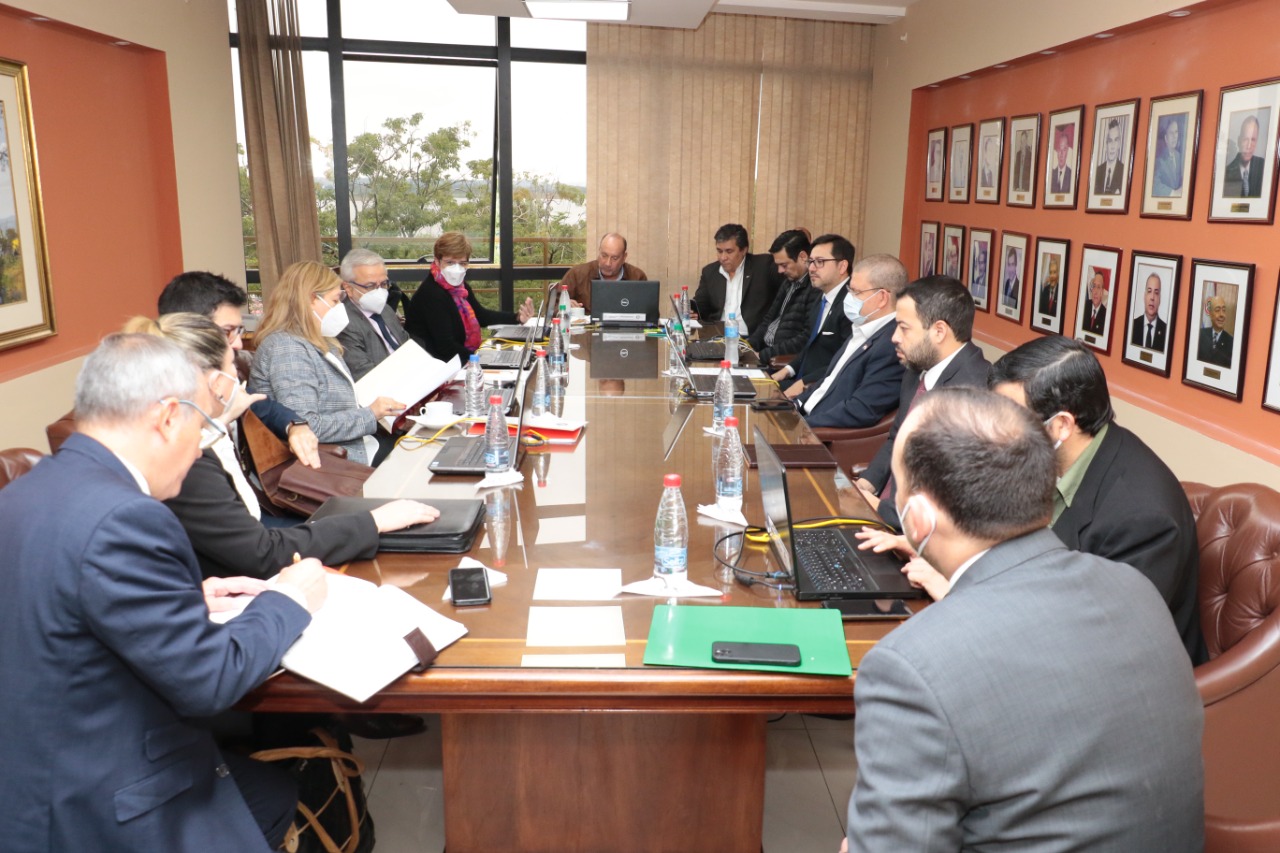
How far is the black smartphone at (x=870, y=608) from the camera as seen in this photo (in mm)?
1949

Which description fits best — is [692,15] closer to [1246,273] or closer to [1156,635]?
[1246,273]

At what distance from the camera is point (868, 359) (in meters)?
4.27

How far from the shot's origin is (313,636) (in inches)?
69.5

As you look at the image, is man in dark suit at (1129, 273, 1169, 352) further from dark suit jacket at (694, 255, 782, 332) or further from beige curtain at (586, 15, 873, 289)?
beige curtain at (586, 15, 873, 289)

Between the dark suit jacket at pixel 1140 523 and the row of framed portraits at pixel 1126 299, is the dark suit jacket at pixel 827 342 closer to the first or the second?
the row of framed portraits at pixel 1126 299

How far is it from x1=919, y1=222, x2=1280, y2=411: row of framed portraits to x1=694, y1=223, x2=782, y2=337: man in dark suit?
1.30 meters

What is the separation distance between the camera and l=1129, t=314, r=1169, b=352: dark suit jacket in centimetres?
429

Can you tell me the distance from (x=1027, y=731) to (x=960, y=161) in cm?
600

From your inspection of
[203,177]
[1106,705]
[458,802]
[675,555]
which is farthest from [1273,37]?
[203,177]

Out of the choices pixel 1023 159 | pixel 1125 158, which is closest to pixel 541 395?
pixel 1125 158

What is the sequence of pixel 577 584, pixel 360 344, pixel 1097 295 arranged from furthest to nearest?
pixel 1097 295 → pixel 360 344 → pixel 577 584

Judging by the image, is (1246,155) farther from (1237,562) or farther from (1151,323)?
(1237,562)

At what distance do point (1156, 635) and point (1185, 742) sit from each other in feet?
0.45

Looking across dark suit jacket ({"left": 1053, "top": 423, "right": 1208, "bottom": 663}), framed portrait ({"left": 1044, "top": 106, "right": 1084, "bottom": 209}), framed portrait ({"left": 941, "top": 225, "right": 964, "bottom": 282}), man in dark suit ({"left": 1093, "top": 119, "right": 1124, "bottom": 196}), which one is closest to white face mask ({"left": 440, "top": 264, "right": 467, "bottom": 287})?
framed portrait ({"left": 941, "top": 225, "right": 964, "bottom": 282})
